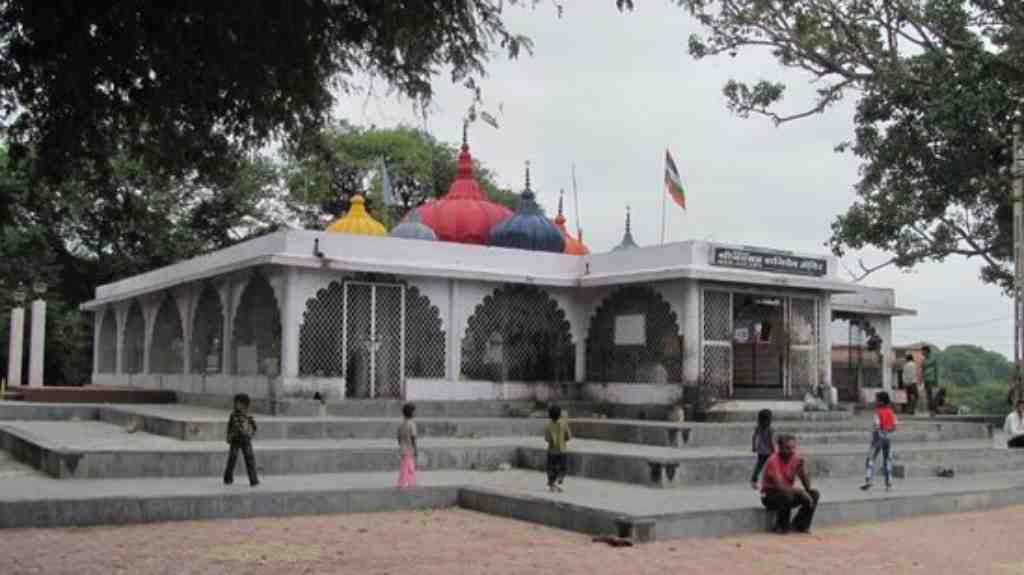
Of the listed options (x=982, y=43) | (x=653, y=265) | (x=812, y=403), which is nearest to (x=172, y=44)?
(x=653, y=265)

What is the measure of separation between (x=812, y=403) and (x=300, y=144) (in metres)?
12.9

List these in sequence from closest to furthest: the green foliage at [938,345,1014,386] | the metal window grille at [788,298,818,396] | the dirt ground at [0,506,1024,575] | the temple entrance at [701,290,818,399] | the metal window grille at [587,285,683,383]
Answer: the dirt ground at [0,506,1024,575] → the metal window grille at [587,285,683,383] → the temple entrance at [701,290,818,399] → the metal window grille at [788,298,818,396] → the green foliage at [938,345,1014,386]

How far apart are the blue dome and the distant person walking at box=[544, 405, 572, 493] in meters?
9.33

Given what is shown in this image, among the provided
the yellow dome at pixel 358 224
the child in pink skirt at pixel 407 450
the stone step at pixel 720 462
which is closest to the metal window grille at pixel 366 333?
the stone step at pixel 720 462

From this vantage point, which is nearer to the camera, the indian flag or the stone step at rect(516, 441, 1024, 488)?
the stone step at rect(516, 441, 1024, 488)

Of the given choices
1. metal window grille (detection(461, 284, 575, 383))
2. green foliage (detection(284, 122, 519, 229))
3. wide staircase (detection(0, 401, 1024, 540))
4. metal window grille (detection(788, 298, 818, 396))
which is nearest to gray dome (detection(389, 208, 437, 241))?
metal window grille (detection(461, 284, 575, 383))

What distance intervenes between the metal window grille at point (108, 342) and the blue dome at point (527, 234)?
10.7 meters

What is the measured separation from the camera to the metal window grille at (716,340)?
18.9m

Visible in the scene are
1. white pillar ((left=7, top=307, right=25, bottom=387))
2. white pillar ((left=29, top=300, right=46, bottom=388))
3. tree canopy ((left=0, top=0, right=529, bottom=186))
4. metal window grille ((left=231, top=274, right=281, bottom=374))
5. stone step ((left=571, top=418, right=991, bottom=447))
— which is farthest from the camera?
white pillar ((left=7, top=307, right=25, bottom=387))

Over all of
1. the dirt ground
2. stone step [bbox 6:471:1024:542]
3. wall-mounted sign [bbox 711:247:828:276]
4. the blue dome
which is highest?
the blue dome

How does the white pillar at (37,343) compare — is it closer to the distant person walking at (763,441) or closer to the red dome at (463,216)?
the red dome at (463,216)

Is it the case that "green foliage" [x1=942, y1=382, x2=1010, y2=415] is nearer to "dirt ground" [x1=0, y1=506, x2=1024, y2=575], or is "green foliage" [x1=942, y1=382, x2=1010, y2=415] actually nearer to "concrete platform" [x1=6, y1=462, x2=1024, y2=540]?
"concrete platform" [x1=6, y1=462, x2=1024, y2=540]

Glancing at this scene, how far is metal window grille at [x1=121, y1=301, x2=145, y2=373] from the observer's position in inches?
999

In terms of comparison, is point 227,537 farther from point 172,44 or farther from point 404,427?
point 172,44
